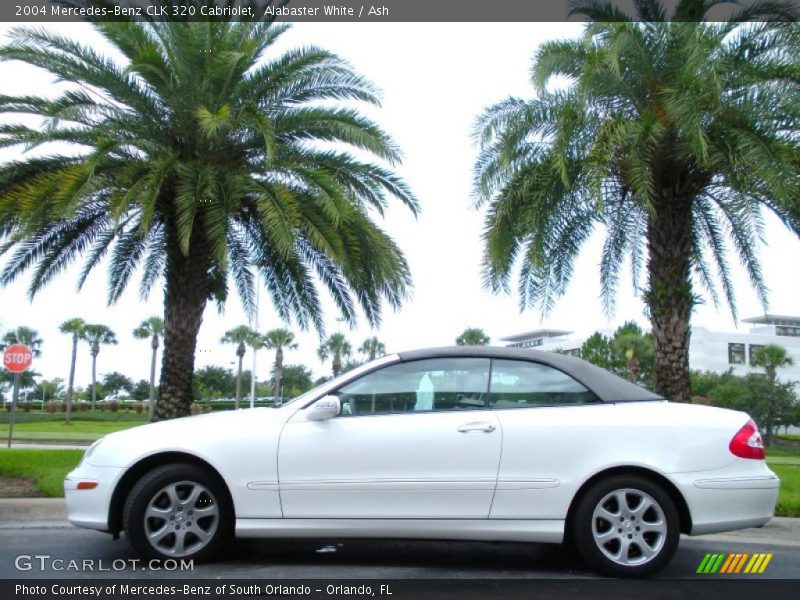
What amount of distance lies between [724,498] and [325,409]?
270 centimetres

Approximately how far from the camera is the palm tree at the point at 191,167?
36.7 feet

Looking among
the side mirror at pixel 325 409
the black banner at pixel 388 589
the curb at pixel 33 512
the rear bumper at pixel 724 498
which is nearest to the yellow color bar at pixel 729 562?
the black banner at pixel 388 589

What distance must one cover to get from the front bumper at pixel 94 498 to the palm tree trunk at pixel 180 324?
7213 mm

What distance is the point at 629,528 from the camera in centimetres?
519

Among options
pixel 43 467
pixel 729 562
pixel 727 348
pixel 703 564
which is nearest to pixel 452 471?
pixel 703 564

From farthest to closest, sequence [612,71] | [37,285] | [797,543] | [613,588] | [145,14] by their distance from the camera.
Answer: [37,285]
[145,14]
[612,71]
[797,543]
[613,588]

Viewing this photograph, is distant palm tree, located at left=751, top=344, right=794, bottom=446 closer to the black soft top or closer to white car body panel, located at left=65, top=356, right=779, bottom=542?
the black soft top

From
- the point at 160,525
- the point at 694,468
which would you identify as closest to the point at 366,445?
the point at 160,525

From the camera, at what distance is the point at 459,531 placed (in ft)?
17.0

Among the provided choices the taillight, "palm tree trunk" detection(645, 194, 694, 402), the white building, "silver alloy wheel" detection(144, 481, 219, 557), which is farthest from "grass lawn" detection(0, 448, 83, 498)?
the white building

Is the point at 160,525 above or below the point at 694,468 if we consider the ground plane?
below

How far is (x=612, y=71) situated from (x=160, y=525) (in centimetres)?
869

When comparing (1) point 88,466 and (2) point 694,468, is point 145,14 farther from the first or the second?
(2) point 694,468

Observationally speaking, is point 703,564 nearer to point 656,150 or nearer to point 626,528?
point 626,528
